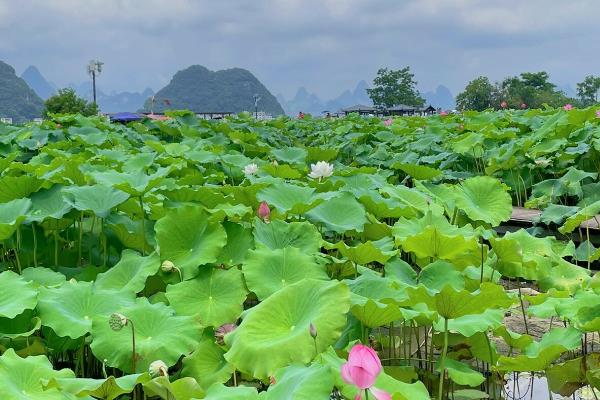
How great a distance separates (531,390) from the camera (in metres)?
1.89

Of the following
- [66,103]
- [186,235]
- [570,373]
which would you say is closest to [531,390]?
[570,373]

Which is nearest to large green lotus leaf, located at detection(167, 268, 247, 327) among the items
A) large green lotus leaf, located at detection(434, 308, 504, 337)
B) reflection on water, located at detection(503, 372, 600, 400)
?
large green lotus leaf, located at detection(434, 308, 504, 337)

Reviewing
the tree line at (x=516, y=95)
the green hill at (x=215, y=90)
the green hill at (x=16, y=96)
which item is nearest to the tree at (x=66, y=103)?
the tree line at (x=516, y=95)

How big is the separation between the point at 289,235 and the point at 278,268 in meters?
0.24

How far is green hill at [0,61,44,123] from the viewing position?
90312 millimetres

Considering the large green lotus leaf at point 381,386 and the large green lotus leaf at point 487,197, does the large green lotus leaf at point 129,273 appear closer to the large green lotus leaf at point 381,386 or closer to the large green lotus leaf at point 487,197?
the large green lotus leaf at point 381,386

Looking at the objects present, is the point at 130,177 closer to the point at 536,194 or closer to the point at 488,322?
the point at 488,322

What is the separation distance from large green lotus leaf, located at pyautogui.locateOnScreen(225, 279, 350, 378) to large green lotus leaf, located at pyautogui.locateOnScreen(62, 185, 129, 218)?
872 millimetres

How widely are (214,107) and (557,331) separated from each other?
12701 centimetres

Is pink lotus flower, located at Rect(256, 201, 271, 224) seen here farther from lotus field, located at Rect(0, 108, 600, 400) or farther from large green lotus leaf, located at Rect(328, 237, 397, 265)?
large green lotus leaf, located at Rect(328, 237, 397, 265)

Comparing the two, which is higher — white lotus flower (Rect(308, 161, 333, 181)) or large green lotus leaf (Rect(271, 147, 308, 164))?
white lotus flower (Rect(308, 161, 333, 181))

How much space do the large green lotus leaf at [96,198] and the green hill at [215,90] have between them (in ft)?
399

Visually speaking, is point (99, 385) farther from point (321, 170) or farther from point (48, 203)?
point (321, 170)

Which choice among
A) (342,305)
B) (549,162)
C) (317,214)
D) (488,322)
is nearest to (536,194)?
(549,162)
